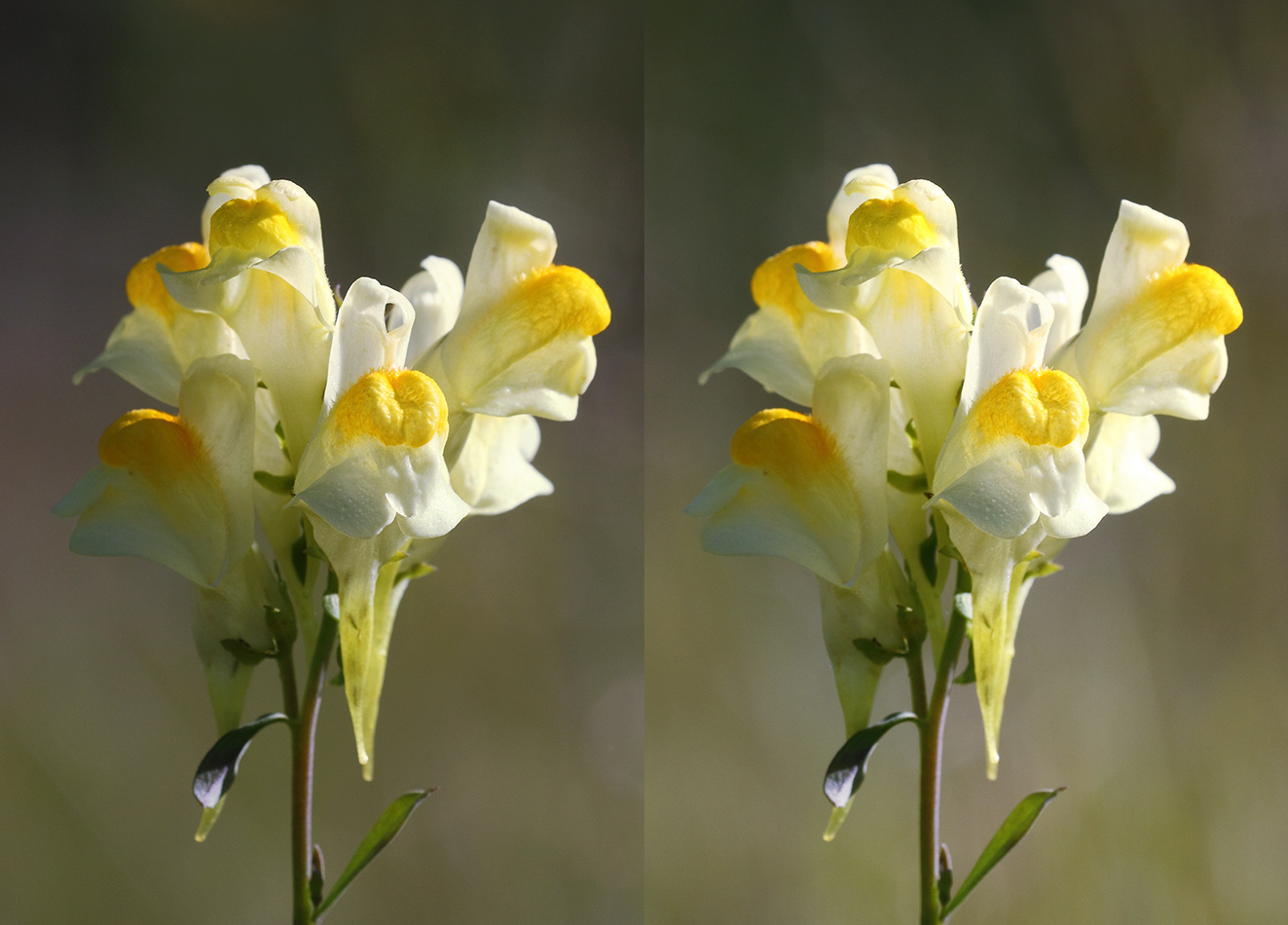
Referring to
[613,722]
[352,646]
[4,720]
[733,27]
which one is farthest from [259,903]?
[733,27]

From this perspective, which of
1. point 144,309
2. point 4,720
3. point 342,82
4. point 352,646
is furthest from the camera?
point 342,82

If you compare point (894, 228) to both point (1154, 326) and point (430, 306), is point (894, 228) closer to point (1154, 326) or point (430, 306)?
point (1154, 326)

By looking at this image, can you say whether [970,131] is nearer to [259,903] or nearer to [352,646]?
[352,646]

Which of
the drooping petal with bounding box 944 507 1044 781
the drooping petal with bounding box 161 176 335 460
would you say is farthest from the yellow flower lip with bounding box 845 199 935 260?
the drooping petal with bounding box 161 176 335 460

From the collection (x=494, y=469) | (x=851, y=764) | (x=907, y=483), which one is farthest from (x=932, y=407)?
(x=494, y=469)

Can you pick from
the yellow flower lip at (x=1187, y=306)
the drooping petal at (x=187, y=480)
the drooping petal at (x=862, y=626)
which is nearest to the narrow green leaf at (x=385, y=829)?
the drooping petal at (x=187, y=480)

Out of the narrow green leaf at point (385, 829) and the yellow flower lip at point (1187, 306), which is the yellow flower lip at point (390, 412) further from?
the yellow flower lip at point (1187, 306)
